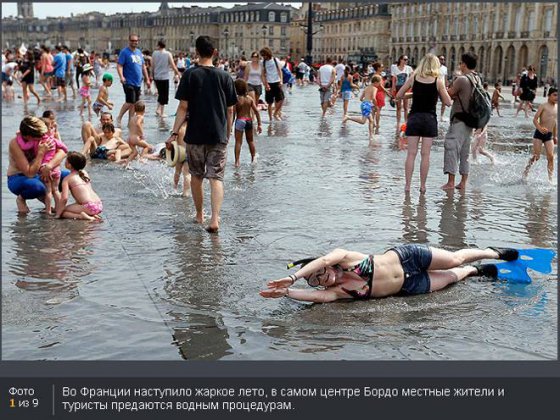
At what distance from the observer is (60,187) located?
26.6 feet

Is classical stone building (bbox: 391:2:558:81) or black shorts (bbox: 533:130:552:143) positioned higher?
classical stone building (bbox: 391:2:558:81)

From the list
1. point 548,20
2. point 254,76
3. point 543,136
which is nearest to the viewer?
point 543,136

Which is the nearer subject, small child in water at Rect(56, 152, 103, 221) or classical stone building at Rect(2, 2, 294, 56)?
small child in water at Rect(56, 152, 103, 221)

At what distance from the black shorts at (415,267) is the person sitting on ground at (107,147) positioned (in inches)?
283

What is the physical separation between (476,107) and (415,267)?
4480 millimetres

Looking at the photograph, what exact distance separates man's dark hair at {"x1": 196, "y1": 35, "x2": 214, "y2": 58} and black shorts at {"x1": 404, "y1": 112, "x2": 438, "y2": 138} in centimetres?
301

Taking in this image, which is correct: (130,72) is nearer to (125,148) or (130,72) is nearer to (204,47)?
(125,148)

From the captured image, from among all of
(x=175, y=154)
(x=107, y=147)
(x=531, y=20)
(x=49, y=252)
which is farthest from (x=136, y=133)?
(x=531, y=20)

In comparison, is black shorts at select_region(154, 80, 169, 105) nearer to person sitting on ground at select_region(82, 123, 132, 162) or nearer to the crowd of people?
the crowd of people

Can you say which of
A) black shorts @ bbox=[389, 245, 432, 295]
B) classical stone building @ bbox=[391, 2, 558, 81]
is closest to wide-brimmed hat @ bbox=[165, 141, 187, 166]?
black shorts @ bbox=[389, 245, 432, 295]

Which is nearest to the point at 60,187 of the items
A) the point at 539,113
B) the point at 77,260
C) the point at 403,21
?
the point at 77,260

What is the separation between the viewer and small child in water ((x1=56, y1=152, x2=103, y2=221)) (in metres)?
7.84

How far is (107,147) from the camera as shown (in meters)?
12.1
